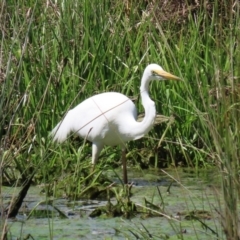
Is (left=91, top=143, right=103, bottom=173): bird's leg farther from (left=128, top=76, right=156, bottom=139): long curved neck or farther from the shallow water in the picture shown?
→ the shallow water

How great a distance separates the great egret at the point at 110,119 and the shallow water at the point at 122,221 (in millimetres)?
432

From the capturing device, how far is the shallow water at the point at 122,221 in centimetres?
401

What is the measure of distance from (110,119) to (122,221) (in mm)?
1689

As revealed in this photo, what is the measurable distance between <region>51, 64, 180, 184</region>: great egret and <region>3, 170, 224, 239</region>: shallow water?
0.43m

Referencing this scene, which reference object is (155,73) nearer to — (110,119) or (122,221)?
(110,119)

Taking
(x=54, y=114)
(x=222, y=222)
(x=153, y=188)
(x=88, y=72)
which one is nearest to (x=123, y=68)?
(x=88, y=72)

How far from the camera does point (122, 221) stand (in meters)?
4.34

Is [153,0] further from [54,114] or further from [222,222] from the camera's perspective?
[222,222]

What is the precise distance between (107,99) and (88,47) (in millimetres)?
712

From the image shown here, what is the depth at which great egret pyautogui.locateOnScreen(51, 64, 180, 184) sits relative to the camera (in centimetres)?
569

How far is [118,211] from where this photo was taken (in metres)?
4.48

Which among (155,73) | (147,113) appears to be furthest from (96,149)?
(155,73)

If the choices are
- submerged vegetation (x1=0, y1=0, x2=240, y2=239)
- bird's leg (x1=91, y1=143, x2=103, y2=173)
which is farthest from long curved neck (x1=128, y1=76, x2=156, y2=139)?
bird's leg (x1=91, y1=143, x2=103, y2=173)

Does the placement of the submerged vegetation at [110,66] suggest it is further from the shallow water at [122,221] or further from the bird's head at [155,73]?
the shallow water at [122,221]
